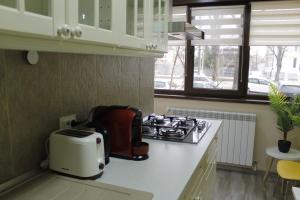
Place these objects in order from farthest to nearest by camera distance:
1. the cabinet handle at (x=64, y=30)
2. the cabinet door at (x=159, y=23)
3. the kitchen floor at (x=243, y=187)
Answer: the kitchen floor at (x=243, y=187), the cabinet door at (x=159, y=23), the cabinet handle at (x=64, y=30)

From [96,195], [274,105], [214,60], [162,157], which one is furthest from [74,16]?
[214,60]

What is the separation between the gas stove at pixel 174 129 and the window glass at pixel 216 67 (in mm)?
1392

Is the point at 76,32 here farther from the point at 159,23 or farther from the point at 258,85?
the point at 258,85

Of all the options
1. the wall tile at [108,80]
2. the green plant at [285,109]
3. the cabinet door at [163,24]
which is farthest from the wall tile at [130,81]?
the green plant at [285,109]

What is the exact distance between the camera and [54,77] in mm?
1359

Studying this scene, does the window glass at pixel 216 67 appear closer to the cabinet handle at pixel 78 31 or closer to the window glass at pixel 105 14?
the window glass at pixel 105 14

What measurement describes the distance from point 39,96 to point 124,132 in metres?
0.46

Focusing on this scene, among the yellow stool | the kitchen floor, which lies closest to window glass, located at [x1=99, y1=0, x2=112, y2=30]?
the yellow stool

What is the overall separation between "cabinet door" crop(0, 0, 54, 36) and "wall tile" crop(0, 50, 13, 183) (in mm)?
390

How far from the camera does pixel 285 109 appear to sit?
2918 millimetres

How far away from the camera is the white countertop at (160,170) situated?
117cm

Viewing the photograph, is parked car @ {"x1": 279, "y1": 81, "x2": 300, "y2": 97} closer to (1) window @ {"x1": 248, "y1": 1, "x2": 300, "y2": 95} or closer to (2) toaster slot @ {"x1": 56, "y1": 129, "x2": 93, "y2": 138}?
(1) window @ {"x1": 248, "y1": 1, "x2": 300, "y2": 95}

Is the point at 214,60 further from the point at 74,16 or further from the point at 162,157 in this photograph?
the point at 74,16

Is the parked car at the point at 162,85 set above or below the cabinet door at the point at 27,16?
below
